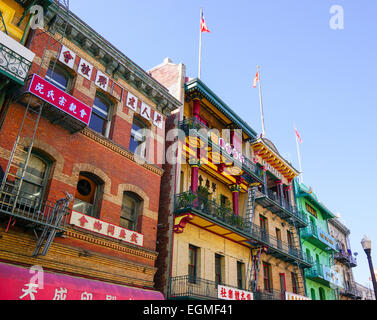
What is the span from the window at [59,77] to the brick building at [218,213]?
7.13 metres

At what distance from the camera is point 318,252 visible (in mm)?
34875

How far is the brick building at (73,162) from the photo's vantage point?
10867mm

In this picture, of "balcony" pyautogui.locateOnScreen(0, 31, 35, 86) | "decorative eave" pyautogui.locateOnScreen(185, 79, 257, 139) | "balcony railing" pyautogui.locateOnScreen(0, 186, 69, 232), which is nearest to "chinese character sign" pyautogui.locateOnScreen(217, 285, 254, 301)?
"balcony railing" pyautogui.locateOnScreen(0, 186, 69, 232)

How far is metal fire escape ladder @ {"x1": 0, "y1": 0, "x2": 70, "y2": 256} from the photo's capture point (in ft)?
33.8

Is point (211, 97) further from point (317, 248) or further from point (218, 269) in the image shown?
point (317, 248)

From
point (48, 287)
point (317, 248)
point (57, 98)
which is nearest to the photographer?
point (48, 287)

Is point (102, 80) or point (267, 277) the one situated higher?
point (102, 80)

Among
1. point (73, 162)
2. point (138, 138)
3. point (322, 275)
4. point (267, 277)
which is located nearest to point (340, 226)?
point (322, 275)

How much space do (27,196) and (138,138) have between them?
7.07 m

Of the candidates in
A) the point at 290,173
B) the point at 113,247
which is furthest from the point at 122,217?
the point at 290,173

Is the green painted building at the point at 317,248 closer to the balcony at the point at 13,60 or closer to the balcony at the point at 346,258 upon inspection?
the balcony at the point at 346,258

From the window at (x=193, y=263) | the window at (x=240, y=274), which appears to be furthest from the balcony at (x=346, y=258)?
the window at (x=193, y=263)

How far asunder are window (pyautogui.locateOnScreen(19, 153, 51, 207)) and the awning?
243 centimetres

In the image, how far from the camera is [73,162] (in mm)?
13375
